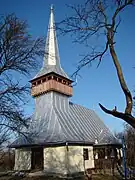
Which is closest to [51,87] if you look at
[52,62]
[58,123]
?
[52,62]

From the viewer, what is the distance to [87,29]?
7316mm

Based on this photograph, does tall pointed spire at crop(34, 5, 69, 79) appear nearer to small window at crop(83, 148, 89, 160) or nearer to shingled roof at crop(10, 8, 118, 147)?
shingled roof at crop(10, 8, 118, 147)

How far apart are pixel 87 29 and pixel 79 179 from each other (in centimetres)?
1270

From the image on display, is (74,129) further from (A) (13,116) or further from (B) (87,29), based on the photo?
(B) (87,29)

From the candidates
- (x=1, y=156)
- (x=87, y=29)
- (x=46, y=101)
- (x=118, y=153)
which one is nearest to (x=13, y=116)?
(x=1, y=156)

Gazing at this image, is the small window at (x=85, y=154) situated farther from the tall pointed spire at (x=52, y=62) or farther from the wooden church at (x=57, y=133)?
the tall pointed spire at (x=52, y=62)

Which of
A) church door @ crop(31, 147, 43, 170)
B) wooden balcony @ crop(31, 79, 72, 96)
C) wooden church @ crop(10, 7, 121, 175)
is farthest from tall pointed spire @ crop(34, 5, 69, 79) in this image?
church door @ crop(31, 147, 43, 170)

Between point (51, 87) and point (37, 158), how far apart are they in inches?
287

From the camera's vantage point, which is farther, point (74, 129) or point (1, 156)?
point (74, 129)

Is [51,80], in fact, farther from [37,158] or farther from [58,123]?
[37,158]

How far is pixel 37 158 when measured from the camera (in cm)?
2058

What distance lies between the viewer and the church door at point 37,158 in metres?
20.1

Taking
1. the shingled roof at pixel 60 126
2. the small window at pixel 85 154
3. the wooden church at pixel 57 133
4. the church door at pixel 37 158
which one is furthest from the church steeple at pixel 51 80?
the small window at pixel 85 154

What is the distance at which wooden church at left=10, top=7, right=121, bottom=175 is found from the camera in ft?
59.1
